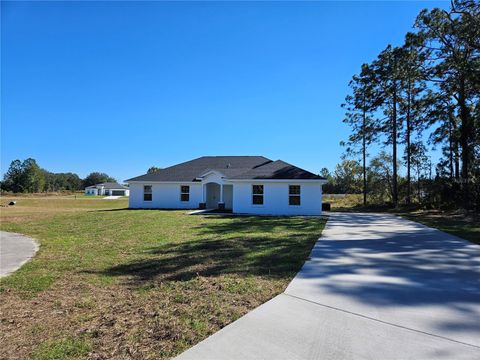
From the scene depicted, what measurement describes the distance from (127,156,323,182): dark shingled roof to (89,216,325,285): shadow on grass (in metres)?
12.2

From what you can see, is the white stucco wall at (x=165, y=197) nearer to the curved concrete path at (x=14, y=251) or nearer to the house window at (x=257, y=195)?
the house window at (x=257, y=195)

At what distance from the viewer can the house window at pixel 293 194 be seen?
73.7 feet

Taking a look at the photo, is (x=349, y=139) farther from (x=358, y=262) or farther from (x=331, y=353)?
(x=331, y=353)

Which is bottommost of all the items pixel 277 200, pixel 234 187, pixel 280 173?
pixel 277 200

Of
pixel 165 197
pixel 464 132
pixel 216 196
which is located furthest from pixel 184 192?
pixel 464 132

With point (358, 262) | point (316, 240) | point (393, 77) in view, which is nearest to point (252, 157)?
point (393, 77)

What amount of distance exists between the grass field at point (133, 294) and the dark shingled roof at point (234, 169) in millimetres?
13628

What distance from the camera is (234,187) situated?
23.5 metres

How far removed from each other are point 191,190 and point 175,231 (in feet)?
48.0

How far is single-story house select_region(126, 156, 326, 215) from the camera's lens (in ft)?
73.2

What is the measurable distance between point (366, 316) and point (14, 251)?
9.00m

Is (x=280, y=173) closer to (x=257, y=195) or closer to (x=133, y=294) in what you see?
(x=257, y=195)

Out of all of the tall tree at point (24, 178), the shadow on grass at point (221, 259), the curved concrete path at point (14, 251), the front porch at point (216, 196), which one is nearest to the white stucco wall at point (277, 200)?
the front porch at point (216, 196)

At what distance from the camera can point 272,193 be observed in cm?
2270
